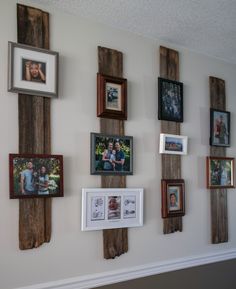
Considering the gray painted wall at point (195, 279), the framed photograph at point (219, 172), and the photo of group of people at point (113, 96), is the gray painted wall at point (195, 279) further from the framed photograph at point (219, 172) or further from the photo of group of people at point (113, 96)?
the photo of group of people at point (113, 96)

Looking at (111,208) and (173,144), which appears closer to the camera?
(111,208)

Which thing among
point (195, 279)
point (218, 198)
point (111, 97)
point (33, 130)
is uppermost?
point (111, 97)

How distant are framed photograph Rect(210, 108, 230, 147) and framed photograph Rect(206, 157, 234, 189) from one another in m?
0.12

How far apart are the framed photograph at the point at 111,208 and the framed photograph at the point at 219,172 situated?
0.63 metres

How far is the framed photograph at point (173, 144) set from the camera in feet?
6.68

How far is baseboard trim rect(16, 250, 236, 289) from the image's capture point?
5.40ft

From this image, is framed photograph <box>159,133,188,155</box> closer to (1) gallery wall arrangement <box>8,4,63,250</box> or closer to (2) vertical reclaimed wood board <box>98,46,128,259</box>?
(2) vertical reclaimed wood board <box>98,46,128,259</box>

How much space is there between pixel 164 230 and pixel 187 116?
0.81 meters

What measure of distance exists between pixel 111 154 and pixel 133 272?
0.73 metres

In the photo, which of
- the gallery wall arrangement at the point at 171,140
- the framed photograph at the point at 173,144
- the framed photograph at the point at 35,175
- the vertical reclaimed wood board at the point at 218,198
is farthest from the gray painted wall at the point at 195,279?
the framed photograph at the point at 173,144

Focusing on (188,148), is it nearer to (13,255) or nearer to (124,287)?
(124,287)

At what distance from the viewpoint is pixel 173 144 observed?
6.85ft

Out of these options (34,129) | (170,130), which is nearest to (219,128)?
(170,130)

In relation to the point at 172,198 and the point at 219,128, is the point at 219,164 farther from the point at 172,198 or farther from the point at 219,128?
the point at 172,198
